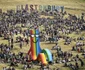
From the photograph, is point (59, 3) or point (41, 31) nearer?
point (41, 31)

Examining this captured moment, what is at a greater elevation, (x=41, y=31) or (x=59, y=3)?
(x=59, y=3)

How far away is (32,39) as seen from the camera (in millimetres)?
41156

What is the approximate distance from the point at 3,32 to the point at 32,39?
14943 mm

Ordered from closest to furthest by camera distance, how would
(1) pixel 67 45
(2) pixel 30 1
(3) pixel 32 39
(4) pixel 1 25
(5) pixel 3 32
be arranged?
1. (3) pixel 32 39
2. (1) pixel 67 45
3. (5) pixel 3 32
4. (4) pixel 1 25
5. (2) pixel 30 1

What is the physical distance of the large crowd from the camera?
42.0 meters

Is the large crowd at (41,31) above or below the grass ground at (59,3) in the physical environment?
below

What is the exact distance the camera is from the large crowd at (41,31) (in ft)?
138

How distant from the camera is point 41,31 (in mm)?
57938

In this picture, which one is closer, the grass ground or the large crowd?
the large crowd

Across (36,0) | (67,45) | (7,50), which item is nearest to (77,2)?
(36,0)

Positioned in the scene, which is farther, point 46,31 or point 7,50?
point 46,31

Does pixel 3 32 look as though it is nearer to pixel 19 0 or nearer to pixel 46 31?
pixel 46 31

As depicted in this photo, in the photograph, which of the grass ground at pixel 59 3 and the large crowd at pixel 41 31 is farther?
the grass ground at pixel 59 3

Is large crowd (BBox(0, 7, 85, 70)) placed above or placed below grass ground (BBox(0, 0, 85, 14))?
below
